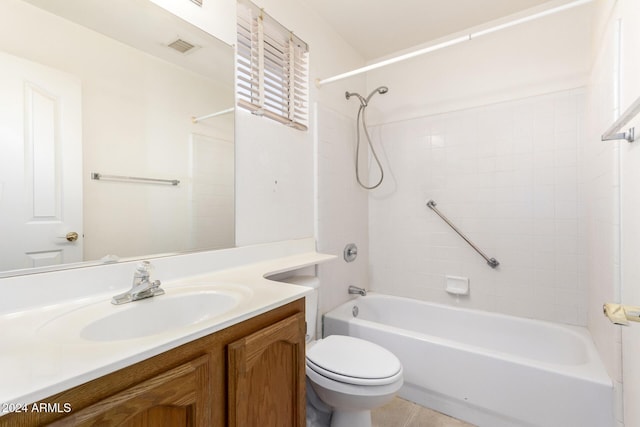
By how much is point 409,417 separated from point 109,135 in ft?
6.72

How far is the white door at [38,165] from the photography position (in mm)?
838

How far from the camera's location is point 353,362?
4.50ft

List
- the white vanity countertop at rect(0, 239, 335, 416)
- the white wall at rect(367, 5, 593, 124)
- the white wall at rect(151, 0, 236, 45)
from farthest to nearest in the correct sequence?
the white wall at rect(367, 5, 593, 124)
the white wall at rect(151, 0, 236, 45)
the white vanity countertop at rect(0, 239, 335, 416)

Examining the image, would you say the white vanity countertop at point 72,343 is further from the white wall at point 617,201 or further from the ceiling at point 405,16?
the ceiling at point 405,16

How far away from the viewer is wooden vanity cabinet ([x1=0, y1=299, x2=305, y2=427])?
538 millimetres

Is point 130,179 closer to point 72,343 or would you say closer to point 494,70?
point 72,343

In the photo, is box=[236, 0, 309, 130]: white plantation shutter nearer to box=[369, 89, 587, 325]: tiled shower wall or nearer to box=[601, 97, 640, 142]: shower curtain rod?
box=[369, 89, 587, 325]: tiled shower wall

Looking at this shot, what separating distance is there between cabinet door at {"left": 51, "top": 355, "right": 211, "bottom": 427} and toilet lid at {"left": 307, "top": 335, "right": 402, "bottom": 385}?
2.31 feet

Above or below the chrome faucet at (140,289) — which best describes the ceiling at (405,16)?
above

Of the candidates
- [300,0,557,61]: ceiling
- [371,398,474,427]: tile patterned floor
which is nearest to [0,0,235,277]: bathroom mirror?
[300,0,557,61]: ceiling

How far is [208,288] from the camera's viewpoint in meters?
1.09

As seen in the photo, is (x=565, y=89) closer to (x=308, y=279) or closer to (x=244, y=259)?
(x=308, y=279)

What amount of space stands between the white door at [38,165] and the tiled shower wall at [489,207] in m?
2.17

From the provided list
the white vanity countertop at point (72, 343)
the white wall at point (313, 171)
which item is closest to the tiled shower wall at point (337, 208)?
the white wall at point (313, 171)
